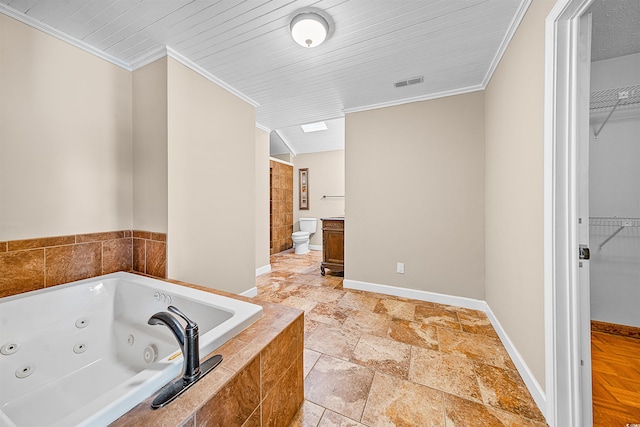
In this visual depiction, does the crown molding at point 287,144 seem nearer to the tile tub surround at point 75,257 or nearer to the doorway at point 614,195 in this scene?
the tile tub surround at point 75,257

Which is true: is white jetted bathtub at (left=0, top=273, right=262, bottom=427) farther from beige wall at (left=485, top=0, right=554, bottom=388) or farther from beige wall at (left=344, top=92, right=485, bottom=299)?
beige wall at (left=344, top=92, right=485, bottom=299)

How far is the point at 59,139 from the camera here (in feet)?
5.64

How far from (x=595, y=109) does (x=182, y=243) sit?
376 cm

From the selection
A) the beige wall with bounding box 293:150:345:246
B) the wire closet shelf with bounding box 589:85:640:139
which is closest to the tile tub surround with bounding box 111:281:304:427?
the wire closet shelf with bounding box 589:85:640:139

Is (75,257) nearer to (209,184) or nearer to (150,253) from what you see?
(150,253)

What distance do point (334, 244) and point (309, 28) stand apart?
257cm

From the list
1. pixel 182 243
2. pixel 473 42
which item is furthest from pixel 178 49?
pixel 473 42

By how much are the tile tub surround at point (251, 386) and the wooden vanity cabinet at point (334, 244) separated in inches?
83.3

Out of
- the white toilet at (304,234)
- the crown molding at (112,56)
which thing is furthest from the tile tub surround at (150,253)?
the white toilet at (304,234)

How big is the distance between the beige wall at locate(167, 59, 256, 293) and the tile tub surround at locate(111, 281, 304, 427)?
1122mm

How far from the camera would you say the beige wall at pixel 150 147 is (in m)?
1.95

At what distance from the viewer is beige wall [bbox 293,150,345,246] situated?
5.46 metres

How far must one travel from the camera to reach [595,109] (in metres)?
2.04

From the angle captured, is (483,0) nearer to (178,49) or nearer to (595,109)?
(595,109)
